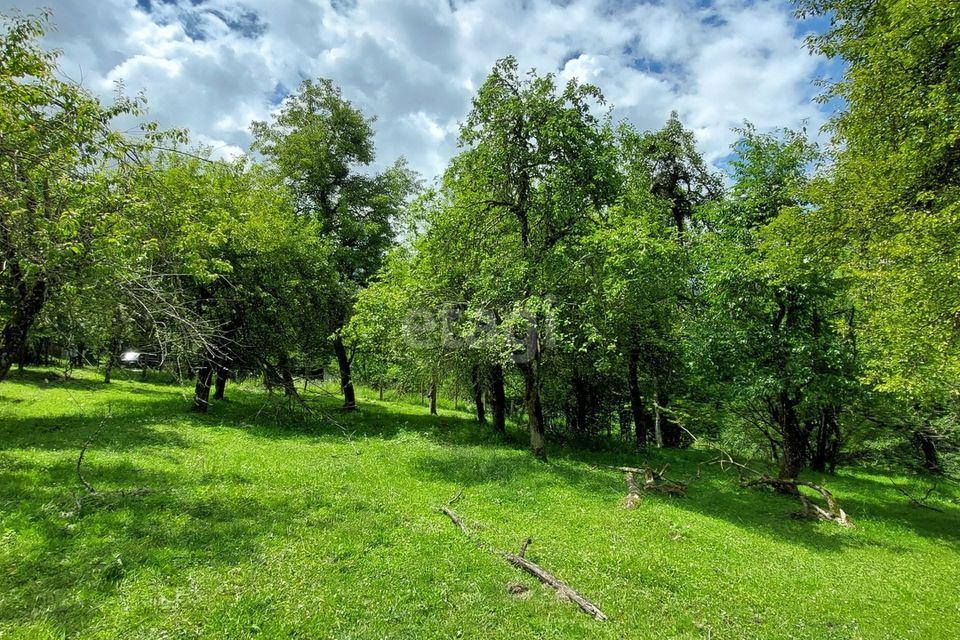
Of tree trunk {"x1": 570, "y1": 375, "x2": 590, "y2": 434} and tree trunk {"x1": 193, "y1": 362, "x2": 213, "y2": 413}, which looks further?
tree trunk {"x1": 570, "y1": 375, "x2": 590, "y2": 434}

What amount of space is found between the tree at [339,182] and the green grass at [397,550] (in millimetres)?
13521

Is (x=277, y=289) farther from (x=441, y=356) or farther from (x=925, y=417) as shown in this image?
(x=925, y=417)

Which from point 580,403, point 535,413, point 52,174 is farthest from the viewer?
point 580,403

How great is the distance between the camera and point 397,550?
833cm

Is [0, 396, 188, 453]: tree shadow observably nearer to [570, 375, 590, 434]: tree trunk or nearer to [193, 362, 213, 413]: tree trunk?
[193, 362, 213, 413]: tree trunk

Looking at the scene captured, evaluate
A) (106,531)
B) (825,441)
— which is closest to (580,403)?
(825,441)

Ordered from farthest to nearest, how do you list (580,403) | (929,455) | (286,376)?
(580,403) → (929,455) → (286,376)

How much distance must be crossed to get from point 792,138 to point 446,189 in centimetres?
1428

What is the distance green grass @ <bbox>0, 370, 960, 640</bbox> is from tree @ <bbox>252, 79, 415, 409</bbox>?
532 inches

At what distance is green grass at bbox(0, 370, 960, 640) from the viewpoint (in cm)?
611

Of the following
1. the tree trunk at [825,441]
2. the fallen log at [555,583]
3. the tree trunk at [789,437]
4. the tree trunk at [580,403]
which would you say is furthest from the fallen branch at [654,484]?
the tree trunk at [825,441]

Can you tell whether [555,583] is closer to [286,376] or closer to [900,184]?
[286,376]

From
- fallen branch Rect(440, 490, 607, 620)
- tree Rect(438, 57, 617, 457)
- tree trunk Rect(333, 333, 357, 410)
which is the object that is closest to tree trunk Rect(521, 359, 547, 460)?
tree Rect(438, 57, 617, 457)

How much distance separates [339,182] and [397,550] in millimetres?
25589
